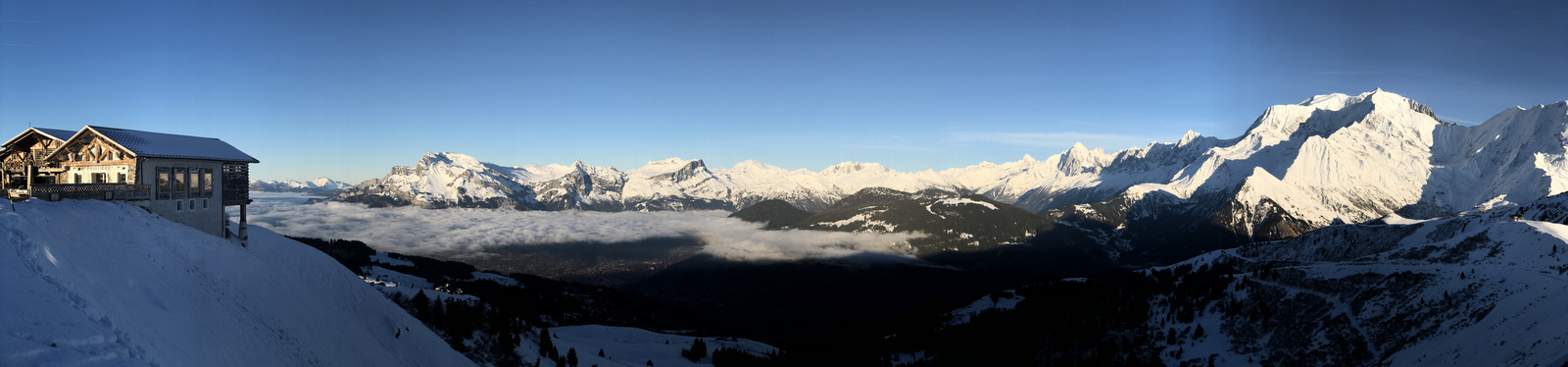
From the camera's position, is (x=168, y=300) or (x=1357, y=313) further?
(x=1357, y=313)

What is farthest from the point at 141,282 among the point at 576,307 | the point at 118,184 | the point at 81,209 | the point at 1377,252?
the point at 576,307

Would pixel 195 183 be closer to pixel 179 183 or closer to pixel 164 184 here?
pixel 179 183

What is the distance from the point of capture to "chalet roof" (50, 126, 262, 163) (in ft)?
112

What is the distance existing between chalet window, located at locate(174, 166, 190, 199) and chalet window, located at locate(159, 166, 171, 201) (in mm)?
638

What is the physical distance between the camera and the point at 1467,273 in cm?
6269

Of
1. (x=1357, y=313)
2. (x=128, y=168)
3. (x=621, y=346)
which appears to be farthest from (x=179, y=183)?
(x=1357, y=313)

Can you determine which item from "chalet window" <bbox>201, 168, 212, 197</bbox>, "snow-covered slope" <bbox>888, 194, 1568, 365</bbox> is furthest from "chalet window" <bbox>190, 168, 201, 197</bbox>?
"snow-covered slope" <bbox>888, 194, 1568, 365</bbox>

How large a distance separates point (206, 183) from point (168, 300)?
715 inches

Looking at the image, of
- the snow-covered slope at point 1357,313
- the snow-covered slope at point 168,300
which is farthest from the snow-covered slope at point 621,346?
the snow-covered slope at point 1357,313

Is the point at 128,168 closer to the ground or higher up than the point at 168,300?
higher up

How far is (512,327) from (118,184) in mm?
29078

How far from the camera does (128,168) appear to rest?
112ft

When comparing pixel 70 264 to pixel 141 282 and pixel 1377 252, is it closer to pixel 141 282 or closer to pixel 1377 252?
pixel 141 282

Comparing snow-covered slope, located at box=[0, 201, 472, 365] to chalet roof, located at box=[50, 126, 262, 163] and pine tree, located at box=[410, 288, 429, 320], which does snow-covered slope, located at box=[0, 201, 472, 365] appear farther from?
pine tree, located at box=[410, 288, 429, 320]
